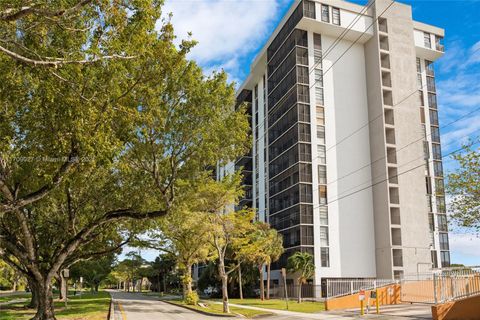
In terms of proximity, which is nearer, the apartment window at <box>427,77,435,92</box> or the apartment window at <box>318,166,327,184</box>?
the apartment window at <box>318,166,327,184</box>

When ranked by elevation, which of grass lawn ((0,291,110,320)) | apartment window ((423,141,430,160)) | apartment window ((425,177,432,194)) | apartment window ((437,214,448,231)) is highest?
apartment window ((423,141,430,160))

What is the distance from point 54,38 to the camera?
1270cm

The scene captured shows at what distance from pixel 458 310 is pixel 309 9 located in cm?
4959

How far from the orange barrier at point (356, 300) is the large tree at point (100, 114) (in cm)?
1552

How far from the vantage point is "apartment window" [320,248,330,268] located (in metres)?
57.5

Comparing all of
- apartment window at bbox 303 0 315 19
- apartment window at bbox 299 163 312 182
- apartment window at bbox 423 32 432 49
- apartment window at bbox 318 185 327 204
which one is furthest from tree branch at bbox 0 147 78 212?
apartment window at bbox 423 32 432 49

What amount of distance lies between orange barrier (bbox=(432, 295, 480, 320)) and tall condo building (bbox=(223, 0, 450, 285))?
36.2m

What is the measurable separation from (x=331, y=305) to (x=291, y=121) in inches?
1421

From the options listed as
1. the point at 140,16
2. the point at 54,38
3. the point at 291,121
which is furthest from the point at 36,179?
the point at 291,121

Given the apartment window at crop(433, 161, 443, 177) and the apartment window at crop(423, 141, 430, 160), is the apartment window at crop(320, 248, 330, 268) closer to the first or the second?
the apartment window at crop(423, 141, 430, 160)

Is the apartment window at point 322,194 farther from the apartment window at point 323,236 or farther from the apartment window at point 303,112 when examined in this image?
the apartment window at point 303,112

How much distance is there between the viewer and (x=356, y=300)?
3225 centimetres

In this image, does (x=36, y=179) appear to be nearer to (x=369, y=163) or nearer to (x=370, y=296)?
(x=370, y=296)

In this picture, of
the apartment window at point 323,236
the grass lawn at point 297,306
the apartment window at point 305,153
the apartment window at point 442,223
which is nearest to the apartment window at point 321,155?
the apartment window at point 305,153
